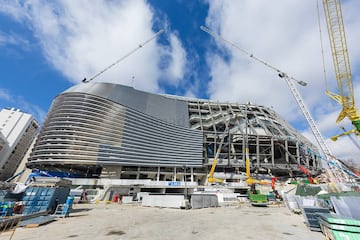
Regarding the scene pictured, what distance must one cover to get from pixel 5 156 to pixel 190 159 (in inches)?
3067

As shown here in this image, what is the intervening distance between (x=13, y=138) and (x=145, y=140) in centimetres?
6235

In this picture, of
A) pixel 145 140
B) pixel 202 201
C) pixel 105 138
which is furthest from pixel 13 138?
pixel 202 201

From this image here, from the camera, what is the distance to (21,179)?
7031cm

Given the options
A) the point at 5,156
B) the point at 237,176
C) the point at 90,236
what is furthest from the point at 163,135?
the point at 5,156

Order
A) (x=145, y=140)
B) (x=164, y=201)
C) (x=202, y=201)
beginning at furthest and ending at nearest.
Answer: (x=145, y=140)
(x=164, y=201)
(x=202, y=201)

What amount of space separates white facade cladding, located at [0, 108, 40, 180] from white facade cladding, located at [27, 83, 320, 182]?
26786 millimetres

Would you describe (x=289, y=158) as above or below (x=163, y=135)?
below

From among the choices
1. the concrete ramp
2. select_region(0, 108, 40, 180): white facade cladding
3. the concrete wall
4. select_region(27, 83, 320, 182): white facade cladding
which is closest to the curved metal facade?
select_region(27, 83, 320, 182): white facade cladding

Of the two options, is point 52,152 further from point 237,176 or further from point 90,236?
point 237,176

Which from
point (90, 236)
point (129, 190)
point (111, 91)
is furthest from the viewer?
point (111, 91)

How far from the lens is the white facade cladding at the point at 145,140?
56.3 metres

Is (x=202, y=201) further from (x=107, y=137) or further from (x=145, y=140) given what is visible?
(x=107, y=137)

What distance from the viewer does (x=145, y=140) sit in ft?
215

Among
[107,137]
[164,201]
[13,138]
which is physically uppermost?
[13,138]
